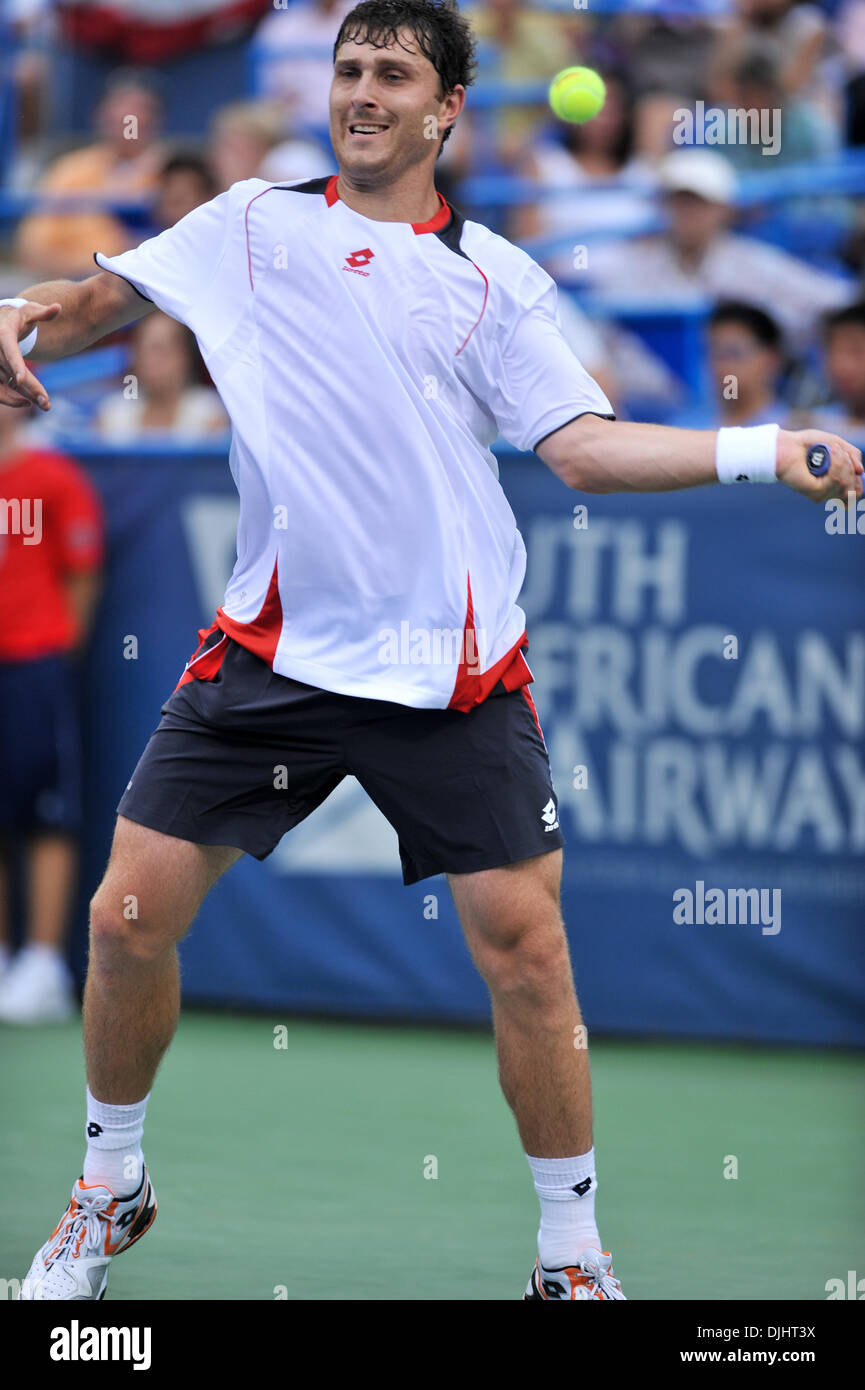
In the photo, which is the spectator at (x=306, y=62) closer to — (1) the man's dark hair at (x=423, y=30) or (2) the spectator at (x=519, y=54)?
(2) the spectator at (x=519, y=54)

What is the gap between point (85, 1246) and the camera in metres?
3.78

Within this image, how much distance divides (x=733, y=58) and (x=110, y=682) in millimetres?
4617

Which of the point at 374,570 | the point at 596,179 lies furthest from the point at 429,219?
the point at 596,179

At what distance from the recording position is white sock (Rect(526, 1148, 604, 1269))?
12.1 ft

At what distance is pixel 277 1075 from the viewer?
6.24m

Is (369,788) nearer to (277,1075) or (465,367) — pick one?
(465,367)

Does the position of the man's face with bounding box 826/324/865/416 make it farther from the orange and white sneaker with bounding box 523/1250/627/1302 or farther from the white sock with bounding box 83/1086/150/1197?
the white sock with bounding box 83/1086/150/1197

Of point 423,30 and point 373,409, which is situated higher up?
point 423,30

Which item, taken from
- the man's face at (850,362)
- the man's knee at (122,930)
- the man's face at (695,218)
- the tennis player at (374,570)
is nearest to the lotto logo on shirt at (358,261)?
the tennis player at (374,570)

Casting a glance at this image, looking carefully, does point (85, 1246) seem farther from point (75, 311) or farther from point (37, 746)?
point (37, 746)

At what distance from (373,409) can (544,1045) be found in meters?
1.21

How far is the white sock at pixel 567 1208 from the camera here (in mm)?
3691

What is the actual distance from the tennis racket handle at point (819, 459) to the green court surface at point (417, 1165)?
1.74 m

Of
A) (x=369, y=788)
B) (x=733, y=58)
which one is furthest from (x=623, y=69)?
(x=369, y=788)
